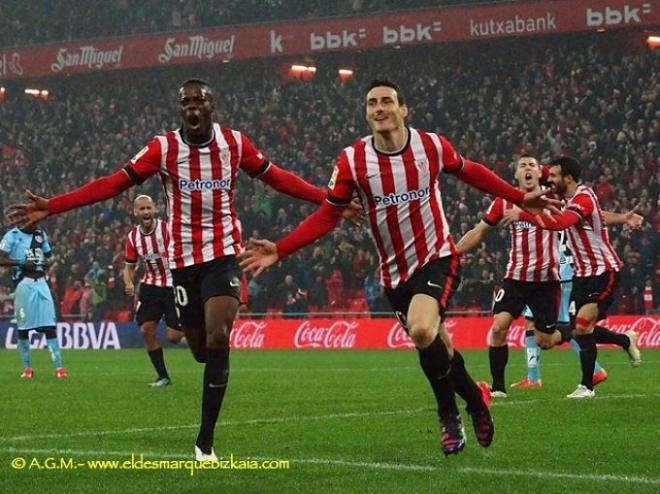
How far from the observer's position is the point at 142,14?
4659 cm

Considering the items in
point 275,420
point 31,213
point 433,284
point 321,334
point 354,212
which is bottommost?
point 321,334

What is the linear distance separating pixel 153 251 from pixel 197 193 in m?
7.93

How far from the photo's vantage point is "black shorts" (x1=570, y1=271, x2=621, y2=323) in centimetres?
1380

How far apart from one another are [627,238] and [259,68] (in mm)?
20201

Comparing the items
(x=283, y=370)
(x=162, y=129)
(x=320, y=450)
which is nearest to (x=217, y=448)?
(x=320, y=450)

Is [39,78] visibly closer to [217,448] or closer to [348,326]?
[348,326]

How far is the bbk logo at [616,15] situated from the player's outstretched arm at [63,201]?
2810 cm

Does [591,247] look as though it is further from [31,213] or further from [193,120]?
[31,213]

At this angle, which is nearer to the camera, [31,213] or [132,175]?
[31,213]

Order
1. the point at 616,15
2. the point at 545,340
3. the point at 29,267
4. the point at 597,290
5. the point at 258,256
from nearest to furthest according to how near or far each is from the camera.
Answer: the point at 258,256
the point at 597,290
the point at 545,340
the point at 29,267
the point at 616,15

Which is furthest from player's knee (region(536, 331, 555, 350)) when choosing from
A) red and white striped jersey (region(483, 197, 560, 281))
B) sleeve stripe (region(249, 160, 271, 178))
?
sleeve stripe (region(249, 160, 271, 178))

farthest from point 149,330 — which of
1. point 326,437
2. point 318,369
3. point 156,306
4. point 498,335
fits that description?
point 326,437

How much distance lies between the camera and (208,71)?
45.7 meters

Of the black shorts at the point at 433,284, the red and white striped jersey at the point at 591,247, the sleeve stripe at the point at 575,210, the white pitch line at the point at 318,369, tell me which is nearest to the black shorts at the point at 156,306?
the white pitch line at the point at 318,369
